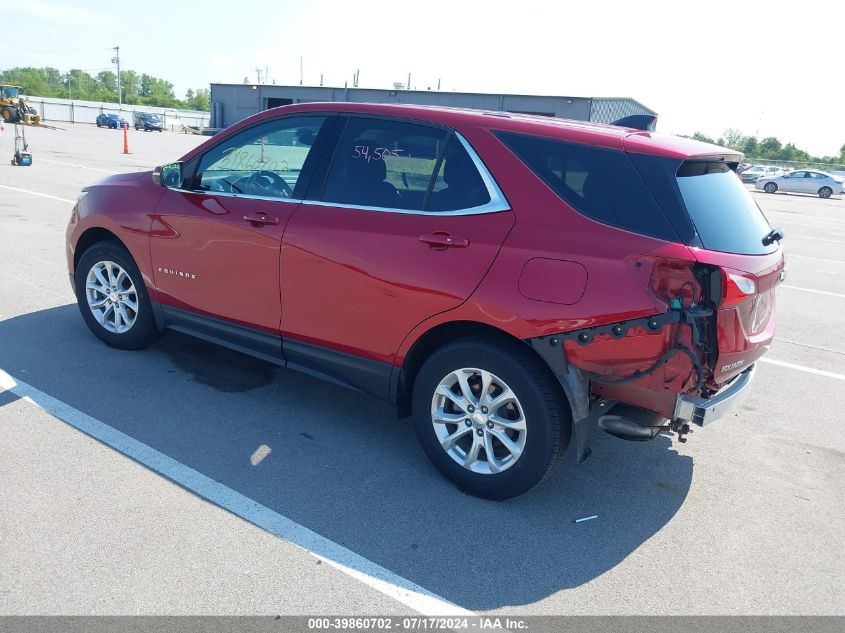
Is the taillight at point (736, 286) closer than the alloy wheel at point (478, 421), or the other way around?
the taillight at point (736, 286)

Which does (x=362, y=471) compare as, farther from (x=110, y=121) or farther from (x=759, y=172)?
(x=110, y=121)

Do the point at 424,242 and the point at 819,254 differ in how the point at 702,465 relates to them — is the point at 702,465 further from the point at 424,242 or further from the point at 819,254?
the point at 819,254

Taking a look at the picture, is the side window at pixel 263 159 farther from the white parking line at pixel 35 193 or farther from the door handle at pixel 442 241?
the white parking line at pixel 35 193

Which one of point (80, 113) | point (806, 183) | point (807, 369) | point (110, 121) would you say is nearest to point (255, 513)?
point (807, 369)

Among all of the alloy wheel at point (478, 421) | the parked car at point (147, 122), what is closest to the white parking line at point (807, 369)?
the alloy wheel at point (478, 421)

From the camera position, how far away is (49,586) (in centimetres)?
273

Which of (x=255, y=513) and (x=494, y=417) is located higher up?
(x=494, y=417)

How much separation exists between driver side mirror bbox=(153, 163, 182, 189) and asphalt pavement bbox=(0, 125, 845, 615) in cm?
134

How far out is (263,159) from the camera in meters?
4.49

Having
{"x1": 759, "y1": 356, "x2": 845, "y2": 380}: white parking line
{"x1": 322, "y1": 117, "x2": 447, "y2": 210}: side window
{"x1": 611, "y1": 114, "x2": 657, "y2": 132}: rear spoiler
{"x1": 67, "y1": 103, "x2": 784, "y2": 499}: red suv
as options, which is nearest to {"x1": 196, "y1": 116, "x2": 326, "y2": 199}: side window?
{"x1": 67, "y1": 103, "x2": 784, "y2": 499}: red suv

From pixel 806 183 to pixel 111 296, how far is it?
1577 inches

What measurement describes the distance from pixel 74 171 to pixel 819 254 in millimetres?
17476

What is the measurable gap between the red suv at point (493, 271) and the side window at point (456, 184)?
0.04 ft

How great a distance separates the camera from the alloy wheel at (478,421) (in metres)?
3.47
